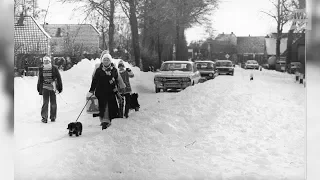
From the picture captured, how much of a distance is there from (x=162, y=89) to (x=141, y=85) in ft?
2.67

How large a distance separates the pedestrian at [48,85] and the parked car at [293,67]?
2321 millimetres

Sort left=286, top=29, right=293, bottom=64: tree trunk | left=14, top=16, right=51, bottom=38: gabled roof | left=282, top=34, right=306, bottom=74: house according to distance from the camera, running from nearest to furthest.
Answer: left=282, top=34, right=306, bottom=74: house
left=14, top=16, right=51, bottom=38: gabled roof
left=286, top=29, right=293, bottom=64: tree trunk

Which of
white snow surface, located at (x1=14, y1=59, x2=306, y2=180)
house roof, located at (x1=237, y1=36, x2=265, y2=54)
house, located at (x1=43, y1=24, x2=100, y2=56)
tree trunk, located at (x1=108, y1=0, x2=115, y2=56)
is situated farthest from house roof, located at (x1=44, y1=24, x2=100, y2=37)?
house roof, located at (x1=237, y1=36, x2=265, y2=54)

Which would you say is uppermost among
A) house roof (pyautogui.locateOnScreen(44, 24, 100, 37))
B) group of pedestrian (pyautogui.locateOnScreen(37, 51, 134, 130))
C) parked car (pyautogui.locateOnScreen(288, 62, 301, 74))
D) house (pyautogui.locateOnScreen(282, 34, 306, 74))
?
house roof (pyautogui.locateOnScreen(44, 24, 100, 37))

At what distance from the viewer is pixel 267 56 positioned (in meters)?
5.65

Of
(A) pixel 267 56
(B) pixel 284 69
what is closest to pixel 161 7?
(A) pixel 267 56

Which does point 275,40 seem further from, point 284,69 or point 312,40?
point 312,40

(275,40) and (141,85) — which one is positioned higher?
(275,40)

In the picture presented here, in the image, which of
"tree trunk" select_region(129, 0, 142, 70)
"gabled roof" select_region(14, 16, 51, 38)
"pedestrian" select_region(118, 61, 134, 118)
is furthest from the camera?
"pedestrian" select_region(118, 61, 134, 118)

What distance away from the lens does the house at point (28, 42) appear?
471 centimetres

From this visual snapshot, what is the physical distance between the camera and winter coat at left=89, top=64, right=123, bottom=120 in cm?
606

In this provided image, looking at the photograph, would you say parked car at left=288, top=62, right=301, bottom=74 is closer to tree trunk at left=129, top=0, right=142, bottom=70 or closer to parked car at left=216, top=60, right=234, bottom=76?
parked car at left=216, top=60, right=234, bottom=76

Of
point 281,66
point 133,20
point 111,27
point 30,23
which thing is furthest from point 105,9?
point 281,66

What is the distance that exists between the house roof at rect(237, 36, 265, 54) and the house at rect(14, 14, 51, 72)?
204cm
